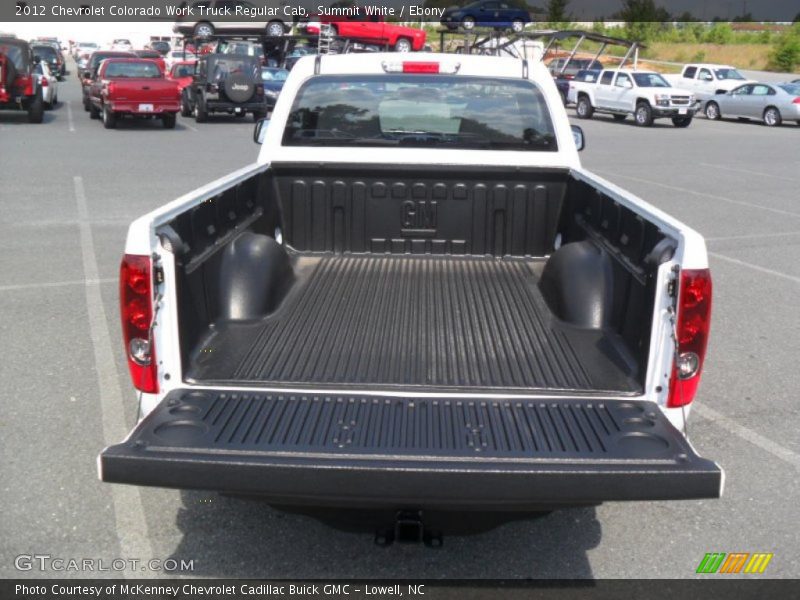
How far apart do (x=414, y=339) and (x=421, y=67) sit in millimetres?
2018

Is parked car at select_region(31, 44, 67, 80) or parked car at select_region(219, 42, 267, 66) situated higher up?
parked car at select_region(219, 42, 267, 66)

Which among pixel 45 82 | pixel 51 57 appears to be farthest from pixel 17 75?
pixel 51 57

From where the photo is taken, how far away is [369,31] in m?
30.4

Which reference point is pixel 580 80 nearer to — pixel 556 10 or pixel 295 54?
pixel 295 54

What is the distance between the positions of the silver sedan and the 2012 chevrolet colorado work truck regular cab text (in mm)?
24351

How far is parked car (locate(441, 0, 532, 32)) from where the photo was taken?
33.2 metres

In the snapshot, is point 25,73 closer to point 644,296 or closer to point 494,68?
point 494,68

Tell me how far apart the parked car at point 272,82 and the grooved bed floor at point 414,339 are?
2106 cm

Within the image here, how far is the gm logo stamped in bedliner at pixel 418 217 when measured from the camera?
5.35 metres

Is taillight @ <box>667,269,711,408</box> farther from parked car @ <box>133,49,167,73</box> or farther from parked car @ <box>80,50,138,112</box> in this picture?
parked car @ <box>80,50,138,112</box>

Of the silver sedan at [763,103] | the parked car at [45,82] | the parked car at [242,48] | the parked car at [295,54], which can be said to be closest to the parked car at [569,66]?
the silver sedan at [763,103]

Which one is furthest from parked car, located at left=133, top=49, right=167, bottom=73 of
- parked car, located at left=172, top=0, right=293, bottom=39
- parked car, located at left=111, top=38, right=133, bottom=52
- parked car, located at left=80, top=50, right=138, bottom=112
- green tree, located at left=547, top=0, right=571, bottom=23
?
green tree, located at left=547, top=0, right=571, bottom=23

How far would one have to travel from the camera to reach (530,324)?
4.24 metres

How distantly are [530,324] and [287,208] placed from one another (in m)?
1.84
